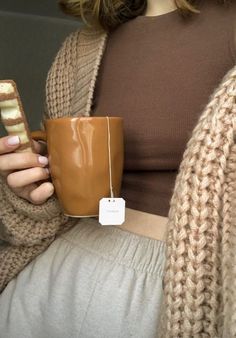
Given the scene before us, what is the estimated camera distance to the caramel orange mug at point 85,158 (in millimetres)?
541

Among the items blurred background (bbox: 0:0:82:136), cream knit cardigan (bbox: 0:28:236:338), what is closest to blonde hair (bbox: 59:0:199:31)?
cream knit cardigan (bbox: 0:28:236:338)

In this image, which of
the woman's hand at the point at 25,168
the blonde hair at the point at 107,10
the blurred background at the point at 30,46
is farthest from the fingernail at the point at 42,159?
the blurred background at the point at 30,46

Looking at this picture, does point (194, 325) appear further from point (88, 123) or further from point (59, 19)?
point (59, 19)

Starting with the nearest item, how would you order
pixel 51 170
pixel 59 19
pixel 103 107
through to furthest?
pixel 51 170 < pixel 103 107 < pixel 59 19

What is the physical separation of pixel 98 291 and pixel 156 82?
282mm

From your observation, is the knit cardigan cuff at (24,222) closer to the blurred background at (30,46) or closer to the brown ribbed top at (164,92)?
the brown ribbed top at (164,92)

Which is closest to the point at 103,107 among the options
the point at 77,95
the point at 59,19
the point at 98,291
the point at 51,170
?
the point at 77,95

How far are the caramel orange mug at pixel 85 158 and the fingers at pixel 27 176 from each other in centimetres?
3

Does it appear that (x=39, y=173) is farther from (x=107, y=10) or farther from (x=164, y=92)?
(x=107, y=10)

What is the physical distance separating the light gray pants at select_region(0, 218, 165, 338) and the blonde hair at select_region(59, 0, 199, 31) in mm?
326

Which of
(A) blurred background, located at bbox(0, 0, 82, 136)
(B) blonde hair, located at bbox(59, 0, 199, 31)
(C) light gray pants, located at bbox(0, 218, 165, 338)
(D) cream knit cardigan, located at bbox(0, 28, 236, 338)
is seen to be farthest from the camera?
(A) blurred background, located at bbox(0, 0, 82, 136)

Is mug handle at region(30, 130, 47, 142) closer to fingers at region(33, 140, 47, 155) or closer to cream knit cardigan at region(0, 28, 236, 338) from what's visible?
fingers at region(33, 140, 47, 155)

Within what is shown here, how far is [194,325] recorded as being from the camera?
0.46 meters

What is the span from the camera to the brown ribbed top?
0.62m
